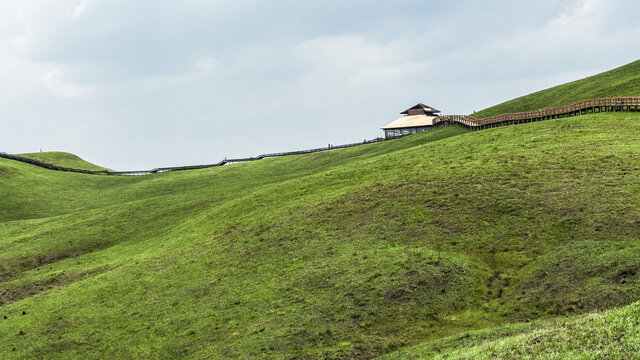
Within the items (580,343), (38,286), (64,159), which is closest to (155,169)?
(64,159)

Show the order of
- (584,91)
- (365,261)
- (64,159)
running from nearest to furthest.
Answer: (365,261) → (584,91) → (64,159)

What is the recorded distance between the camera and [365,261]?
35.2 meters

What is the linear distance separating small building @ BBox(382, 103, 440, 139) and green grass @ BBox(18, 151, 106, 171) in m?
69.7

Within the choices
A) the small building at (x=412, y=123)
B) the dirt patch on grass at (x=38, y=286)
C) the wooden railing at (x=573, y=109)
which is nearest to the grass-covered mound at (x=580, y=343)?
the dirt patch on grass at (x=38, y=286)

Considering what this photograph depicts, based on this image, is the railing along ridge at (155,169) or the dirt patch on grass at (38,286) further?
the railing along ridge at (155,169)

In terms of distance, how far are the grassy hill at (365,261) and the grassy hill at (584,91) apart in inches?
929

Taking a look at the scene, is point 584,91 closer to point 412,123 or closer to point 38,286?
point 412,123

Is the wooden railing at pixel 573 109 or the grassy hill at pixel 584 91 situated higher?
the grassy hill at pixel 584 91

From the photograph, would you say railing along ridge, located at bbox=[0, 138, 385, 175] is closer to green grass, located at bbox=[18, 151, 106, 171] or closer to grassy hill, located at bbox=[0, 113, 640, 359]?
green grass, located at bbox=[18, 151, 106, 171]

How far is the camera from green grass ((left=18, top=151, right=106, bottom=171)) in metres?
120

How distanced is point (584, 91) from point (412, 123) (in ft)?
123

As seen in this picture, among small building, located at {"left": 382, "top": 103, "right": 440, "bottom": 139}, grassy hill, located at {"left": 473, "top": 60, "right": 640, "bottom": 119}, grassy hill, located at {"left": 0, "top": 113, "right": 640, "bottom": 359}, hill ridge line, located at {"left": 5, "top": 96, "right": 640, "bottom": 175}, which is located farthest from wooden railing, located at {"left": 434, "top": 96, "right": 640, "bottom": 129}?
small building, located at {"left": 382, "top": 103, "right": 440, "bottom": 139}

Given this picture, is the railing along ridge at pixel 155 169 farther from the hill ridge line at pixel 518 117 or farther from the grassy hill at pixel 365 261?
the grassy hill at pixel 365 261

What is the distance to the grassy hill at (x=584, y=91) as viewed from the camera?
257 feet
